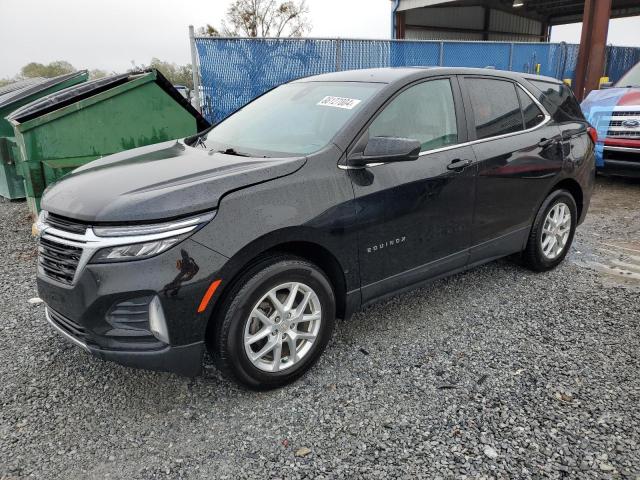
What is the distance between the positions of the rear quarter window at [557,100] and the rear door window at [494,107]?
36 centimetres

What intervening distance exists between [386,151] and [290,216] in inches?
25.9

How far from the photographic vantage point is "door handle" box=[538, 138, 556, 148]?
3.80 m

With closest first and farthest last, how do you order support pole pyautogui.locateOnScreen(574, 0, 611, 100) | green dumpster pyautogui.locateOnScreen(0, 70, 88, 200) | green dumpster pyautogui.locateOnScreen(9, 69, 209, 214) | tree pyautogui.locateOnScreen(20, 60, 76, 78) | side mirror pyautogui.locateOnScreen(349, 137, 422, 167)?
side mirror pyautogui.locateOnScreen(349, 137, 422, 167) < green dumpster pyautogui.locateOnScreen(9, 69, 209, 214) < green dumpster pyautogui.locateOnScreen(0, 70, 88, 200) < support pole pyautogui.locateOnScreen(574, 0, 611, 100) < tree pyautogui.locateOnScreen(20, 60, 76, 78)

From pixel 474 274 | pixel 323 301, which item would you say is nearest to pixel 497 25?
pixel 474 274

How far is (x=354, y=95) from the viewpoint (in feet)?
10.0

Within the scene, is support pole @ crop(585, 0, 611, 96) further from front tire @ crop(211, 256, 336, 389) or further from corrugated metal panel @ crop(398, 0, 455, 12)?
front tire @ crop(211, 256, 336, 389)

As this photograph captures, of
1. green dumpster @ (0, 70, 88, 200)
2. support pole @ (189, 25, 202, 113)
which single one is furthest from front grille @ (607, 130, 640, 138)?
green dumpster @ (0, 70, 88, 200)

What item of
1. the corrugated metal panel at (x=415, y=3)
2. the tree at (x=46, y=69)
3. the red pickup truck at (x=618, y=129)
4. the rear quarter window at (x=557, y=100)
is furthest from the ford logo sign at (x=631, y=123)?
the tree at (x=46, y=69)

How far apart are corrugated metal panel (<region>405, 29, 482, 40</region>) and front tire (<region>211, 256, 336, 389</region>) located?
879 inches

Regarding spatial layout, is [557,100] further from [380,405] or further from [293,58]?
[293,58]

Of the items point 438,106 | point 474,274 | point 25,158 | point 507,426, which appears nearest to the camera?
point 507,426

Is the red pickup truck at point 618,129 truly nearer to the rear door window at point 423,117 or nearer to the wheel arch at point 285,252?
the rear door window at point 423,117

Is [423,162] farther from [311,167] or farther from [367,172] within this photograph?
[311,167]

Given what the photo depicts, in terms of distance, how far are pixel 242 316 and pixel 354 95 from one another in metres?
1.53
